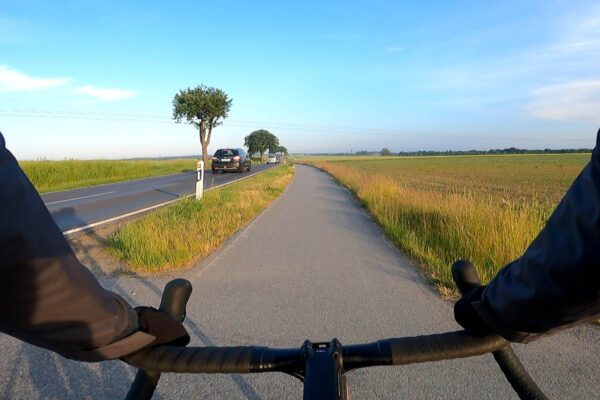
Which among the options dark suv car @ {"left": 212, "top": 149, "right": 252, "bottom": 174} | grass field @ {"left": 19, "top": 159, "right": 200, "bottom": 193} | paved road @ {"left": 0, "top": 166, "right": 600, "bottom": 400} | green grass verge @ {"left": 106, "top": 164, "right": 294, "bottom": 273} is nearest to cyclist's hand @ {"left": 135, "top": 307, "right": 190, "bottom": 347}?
paved road @ {"left": 0, "top": 166, "right": 600, "bottom": 400}

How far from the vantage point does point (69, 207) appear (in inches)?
432

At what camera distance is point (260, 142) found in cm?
10275

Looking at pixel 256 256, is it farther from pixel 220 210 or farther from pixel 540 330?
pixel 540 330

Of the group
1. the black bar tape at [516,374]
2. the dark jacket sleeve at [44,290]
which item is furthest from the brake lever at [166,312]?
the black bar tape at [516,374]

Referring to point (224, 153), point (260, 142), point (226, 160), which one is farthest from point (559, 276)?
point (260, 142)

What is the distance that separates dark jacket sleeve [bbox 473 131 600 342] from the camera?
59 centimetres

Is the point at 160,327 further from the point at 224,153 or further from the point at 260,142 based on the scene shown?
the point at 260,142

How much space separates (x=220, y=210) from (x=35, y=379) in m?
6.73

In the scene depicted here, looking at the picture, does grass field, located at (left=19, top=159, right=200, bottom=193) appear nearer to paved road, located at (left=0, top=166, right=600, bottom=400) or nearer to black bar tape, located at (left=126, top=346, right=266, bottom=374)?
paved road, located at (left=0, top=166, right=600, bottom=400)

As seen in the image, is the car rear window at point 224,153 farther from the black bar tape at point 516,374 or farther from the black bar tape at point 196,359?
the black bar tape at point 516,374

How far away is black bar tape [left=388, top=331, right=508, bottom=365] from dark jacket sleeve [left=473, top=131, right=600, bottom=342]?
0.40ft

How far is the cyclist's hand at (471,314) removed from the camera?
3.03 ft

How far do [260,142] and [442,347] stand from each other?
103721 mm

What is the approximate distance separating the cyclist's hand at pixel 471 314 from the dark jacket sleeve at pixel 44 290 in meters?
0.81
